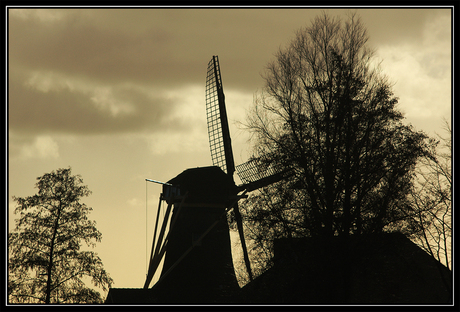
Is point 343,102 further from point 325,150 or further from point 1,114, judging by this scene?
point 1,114

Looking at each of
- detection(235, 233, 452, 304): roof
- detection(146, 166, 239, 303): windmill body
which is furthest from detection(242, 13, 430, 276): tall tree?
detection(146, 166, 239, 303): windmill body

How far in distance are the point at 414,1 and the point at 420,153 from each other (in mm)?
4719

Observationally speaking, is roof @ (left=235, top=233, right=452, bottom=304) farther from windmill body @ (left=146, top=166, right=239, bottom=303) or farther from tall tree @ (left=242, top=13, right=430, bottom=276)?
windmill body @ (left=146, top=166, right=239, bottom=303)

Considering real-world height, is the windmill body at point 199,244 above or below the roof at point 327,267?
above

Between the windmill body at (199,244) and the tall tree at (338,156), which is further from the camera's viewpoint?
the windmill body at (199,244)

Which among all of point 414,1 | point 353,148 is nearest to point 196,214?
point 353,148

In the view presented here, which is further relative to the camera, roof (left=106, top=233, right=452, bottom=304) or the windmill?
the windmill

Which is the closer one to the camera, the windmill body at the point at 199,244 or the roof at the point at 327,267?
the roof at the point at 327,267

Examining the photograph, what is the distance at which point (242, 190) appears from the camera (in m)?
26.8

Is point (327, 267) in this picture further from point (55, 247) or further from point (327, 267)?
point (55, 247)

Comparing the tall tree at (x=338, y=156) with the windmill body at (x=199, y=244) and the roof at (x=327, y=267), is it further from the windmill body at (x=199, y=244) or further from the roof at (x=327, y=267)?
the windmill body at (x=199, y=244)

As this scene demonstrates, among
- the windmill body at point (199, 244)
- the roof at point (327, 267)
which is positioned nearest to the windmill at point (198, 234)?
the windmill body at point (199, 244)

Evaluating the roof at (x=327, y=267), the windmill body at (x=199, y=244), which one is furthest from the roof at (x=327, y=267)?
the windmill body at (x=199, y=244)

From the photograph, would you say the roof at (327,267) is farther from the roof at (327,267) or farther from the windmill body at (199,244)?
the windmill body at (199,244)
